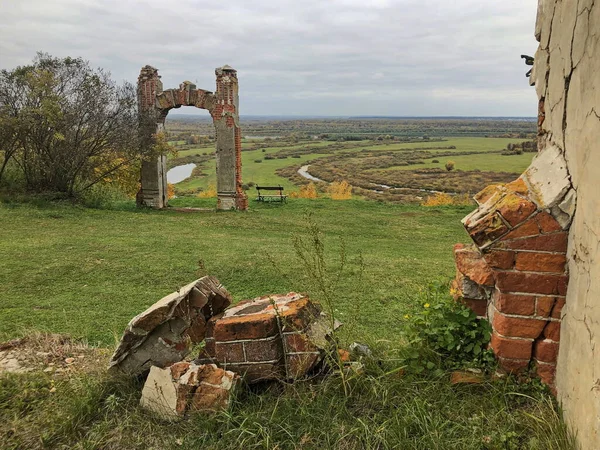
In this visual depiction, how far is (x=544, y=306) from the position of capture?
246cm

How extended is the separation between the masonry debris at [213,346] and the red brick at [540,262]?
110 cm

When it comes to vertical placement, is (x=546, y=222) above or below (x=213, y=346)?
above

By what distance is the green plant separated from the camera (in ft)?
9.15

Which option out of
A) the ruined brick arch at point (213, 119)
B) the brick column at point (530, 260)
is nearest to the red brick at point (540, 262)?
the brick column at point (530, 260)

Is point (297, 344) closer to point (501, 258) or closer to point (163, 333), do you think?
point (163, 333)

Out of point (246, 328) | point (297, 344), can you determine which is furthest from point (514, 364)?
point (246, 328)

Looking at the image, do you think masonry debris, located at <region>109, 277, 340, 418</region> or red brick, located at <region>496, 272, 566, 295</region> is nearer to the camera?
red brick, located at <region>496, 272, 566, 295</region>

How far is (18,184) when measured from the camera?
578 inches

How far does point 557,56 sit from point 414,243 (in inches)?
370

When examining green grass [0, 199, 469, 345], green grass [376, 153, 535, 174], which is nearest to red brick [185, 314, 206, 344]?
green grass [0, 199, 469, 345]

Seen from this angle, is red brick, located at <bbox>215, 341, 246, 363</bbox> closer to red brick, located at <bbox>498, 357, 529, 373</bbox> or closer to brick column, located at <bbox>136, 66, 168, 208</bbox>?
red brick, located at <bbox>498, 357, 529, 373</bbox>

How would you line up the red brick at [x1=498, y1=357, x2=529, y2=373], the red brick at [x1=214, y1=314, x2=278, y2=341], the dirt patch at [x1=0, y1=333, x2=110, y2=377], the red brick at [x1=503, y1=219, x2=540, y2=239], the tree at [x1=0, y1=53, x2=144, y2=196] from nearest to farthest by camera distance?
1. the red brick at [x1=503, y1=219, x2=540, y2=239]
2. the red brick at [x1=498, y1=357, x2=529, y2=373]
3. the red brick at [x1=214, y1=314, x2=278, y2=341]
4. the dirt patch at [x1=0, y1=333, x2=110, y2=377]
5. the tree at [x1=0, y1=53, x2=144, y2=196]

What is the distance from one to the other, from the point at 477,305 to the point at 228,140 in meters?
14.3

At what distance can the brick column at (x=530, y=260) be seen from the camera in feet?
7.93
